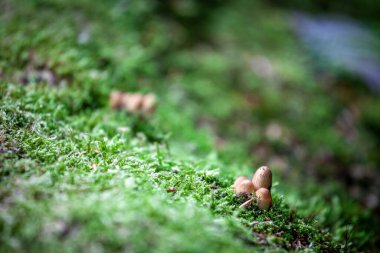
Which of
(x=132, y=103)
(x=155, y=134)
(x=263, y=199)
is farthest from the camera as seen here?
(x=132, y=103)

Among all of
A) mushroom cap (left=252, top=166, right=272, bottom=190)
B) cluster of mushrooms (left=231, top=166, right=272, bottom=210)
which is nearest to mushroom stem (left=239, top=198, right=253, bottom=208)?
cluster of mushrooms (left=231, top=166, right=272, bottom=210)

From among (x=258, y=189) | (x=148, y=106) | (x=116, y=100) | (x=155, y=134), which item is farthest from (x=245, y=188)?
(x=116, y=100)

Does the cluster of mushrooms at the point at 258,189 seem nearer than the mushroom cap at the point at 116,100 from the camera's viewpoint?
Yes

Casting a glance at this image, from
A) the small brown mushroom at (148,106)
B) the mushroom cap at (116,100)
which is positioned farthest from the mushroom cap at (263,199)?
the mushroom cap at (116,100)

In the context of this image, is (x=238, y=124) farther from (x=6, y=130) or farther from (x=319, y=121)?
(x=6, y=130)

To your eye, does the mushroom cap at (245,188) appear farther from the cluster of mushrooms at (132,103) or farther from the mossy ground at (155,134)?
the cluster of mushrooms at (132,103)

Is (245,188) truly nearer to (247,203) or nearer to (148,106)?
(247,203)
